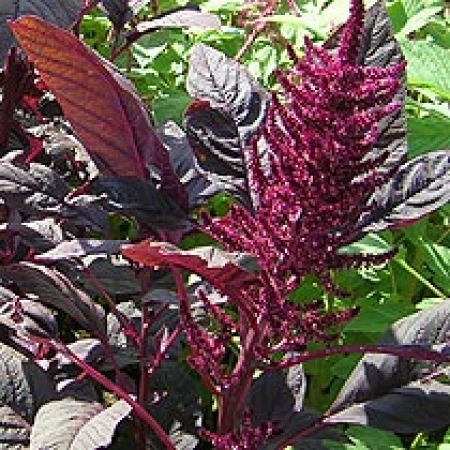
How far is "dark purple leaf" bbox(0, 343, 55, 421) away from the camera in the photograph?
113cm

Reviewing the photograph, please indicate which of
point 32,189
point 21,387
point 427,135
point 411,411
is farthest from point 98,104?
point 427,135

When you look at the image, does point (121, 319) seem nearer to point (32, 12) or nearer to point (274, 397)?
point (274, 397)

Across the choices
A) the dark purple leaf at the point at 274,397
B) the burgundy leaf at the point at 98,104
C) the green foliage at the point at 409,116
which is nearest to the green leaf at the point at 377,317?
the green foliage at the point at 409,116

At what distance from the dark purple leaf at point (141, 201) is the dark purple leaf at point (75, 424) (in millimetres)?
201

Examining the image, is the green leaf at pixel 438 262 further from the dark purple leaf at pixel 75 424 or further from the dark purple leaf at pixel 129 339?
the dark purple leaf at pixel 75 424

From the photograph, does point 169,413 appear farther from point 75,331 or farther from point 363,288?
point 363,288

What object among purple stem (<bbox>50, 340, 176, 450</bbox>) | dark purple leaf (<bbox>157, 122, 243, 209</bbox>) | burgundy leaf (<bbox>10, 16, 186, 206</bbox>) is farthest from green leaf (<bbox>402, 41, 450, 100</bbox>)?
purple stem (<bbox>50, 340, 176, 450</bbox>)

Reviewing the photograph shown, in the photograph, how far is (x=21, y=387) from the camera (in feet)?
3.70

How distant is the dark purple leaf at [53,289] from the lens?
1062 millimetres

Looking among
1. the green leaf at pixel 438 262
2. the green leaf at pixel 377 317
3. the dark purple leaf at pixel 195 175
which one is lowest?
the green leaf at pixel 377 317

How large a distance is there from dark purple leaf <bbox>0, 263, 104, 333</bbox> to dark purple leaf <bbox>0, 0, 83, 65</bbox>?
25cm

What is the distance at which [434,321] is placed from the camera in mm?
1081

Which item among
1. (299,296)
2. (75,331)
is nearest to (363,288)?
(299,296)

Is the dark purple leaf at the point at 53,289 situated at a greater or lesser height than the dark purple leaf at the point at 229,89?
lesser
